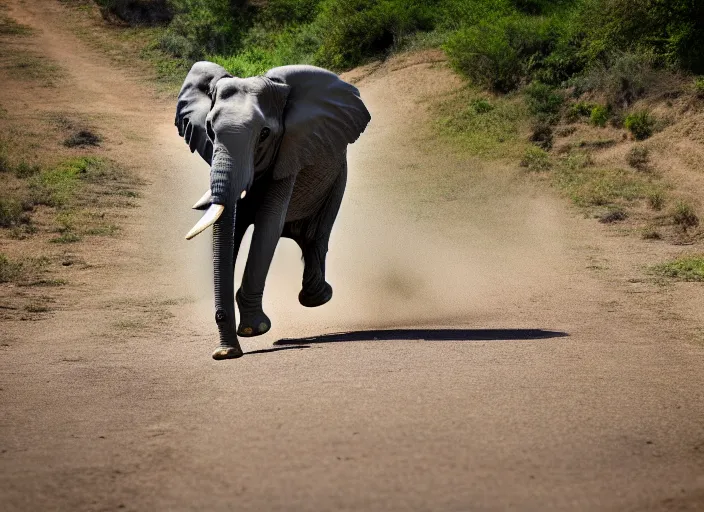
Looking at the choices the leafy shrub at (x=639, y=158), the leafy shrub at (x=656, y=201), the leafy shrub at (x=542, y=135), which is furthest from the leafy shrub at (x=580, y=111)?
the leafy shrub at (x=656, y=201)

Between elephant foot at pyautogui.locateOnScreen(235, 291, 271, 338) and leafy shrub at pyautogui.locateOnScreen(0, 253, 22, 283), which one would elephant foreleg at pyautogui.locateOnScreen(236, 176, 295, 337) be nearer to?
elephant foot at pyautogui.locateOnScreen(235, 291, 271, 338)

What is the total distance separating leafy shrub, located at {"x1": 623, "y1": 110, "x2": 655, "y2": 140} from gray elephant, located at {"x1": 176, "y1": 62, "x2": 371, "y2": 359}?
10975 millimetres

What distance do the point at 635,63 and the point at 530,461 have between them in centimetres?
1755

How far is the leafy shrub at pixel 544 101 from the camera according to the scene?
69.4ft

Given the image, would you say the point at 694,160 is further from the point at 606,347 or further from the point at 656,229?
the point at 606,347

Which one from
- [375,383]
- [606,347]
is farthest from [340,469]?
[606,347]

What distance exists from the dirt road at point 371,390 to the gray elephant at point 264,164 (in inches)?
20.9

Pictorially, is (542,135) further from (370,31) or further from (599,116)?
(370,31)

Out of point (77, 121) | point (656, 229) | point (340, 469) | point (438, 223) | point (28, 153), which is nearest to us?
point (340, 469)

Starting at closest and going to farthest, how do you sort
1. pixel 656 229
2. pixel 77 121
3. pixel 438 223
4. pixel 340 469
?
pixel 340 469, pixel 656 229, pixel 438 223, pixel 77 121

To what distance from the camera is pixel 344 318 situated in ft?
33.4

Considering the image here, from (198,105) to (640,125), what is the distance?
12527mm

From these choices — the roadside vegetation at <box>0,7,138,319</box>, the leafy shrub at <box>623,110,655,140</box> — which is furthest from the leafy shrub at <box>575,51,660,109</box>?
the roadside vegetation at <box>0,7,138,319</box>

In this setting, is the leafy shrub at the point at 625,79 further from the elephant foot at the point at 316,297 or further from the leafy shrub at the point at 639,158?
the elephant foot at the point at 316,297
